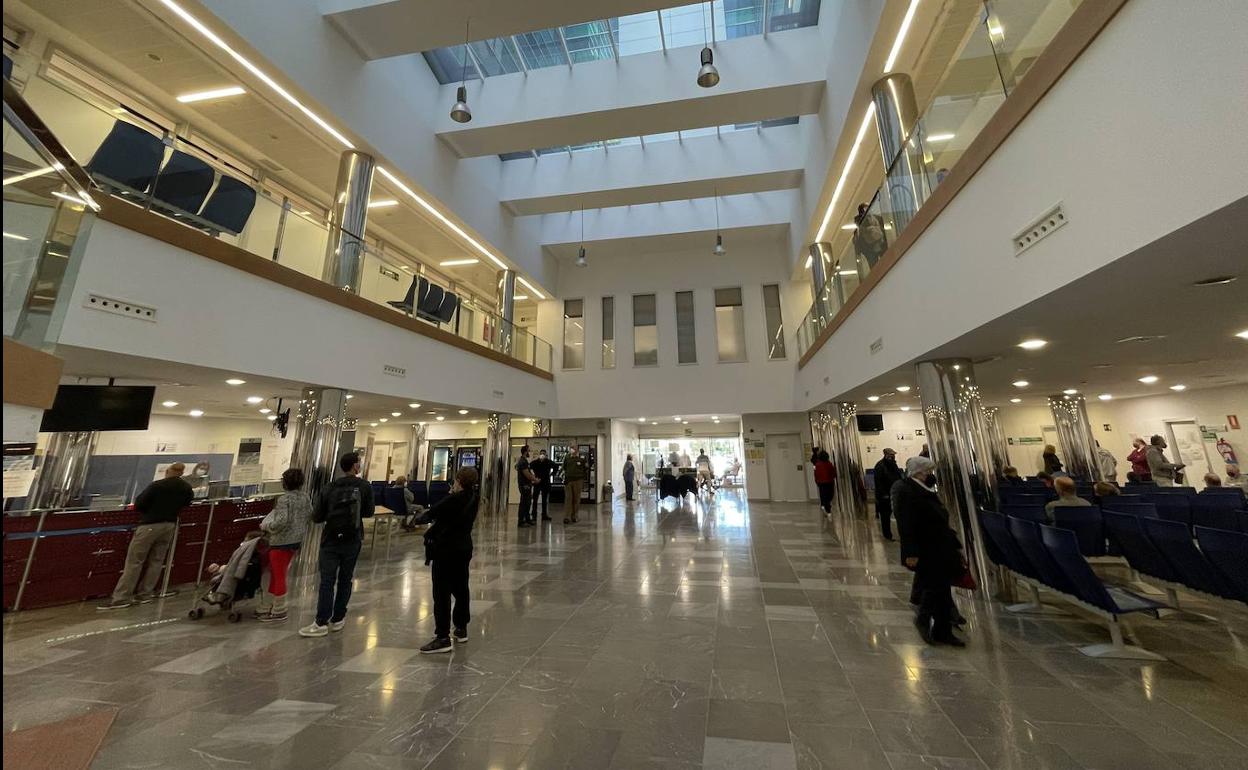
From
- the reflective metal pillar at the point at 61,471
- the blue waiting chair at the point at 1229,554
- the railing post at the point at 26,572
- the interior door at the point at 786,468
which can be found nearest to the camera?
the blue waiting chair at the point at 1229,554

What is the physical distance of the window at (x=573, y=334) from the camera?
17.4 metres

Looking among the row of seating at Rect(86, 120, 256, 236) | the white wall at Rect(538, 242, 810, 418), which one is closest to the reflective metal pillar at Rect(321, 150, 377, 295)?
the row of seating at Rect(86, 120, 256, 236)

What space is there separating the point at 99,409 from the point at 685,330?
13.9m

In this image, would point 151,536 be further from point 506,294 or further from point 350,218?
point 506,294

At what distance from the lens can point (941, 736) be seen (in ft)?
10.2

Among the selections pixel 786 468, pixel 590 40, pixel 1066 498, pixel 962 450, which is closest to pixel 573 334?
pixel 786 468

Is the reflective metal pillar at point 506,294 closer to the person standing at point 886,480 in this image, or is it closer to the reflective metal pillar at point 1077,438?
the person standing at point 886,480

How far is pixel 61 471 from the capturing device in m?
7.18

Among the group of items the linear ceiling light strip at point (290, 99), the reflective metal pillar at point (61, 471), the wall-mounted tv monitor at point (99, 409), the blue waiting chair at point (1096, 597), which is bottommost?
the blue waiting chair at point (1096, 597)

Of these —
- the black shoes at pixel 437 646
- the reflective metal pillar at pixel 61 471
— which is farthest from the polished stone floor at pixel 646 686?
the reflective metal pillar at pixel 61 471

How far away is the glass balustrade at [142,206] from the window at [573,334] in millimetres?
6875

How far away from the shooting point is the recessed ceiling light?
837 centimetres

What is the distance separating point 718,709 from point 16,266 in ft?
15.9

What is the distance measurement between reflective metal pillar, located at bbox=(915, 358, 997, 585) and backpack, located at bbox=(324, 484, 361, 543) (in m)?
6.48
